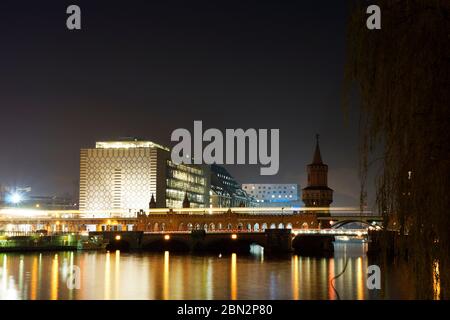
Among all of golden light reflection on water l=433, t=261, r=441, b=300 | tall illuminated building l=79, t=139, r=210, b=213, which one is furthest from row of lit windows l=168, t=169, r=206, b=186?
golden light reflection on water l=433, t=261, r=441, b=300

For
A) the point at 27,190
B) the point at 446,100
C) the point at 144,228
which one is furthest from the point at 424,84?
the point at 27,190

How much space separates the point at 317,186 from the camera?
5645 inches

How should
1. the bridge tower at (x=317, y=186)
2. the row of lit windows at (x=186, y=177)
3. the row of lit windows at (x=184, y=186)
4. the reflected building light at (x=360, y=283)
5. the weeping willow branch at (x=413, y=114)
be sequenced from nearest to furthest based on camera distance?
the weeping willow branch at (x=413, y=114), the reflected building light at (x=360, y=283), the bridge tower at (x=317, y=186), the row of lit windows at (x=184, y=186), the row of lit windows at (x=186, y=177)

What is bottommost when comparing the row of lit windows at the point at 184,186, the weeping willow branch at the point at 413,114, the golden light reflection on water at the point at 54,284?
the golden light reflection on water at the point at 54,284

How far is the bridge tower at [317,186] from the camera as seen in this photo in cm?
14200

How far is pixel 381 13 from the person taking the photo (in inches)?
596

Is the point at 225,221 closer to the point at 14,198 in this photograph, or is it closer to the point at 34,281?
the point at 14,198

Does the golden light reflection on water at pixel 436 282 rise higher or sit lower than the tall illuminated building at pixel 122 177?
lower

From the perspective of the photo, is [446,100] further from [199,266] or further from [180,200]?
[180,200]

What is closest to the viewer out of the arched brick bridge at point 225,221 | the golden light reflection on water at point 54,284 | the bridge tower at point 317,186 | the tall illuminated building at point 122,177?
the golden light reflection on water at point 54,284

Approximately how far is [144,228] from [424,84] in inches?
4752

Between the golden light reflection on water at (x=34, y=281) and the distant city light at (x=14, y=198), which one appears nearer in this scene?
the golden light reflection on water at (x=34, y=281)

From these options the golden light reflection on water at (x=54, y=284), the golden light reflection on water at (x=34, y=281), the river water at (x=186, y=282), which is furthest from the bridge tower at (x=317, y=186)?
the golden light reflection on water at (x=54, y=284)

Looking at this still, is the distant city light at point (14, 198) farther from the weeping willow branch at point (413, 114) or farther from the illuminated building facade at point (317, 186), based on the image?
the weeping willow branch at point (413, 114)
